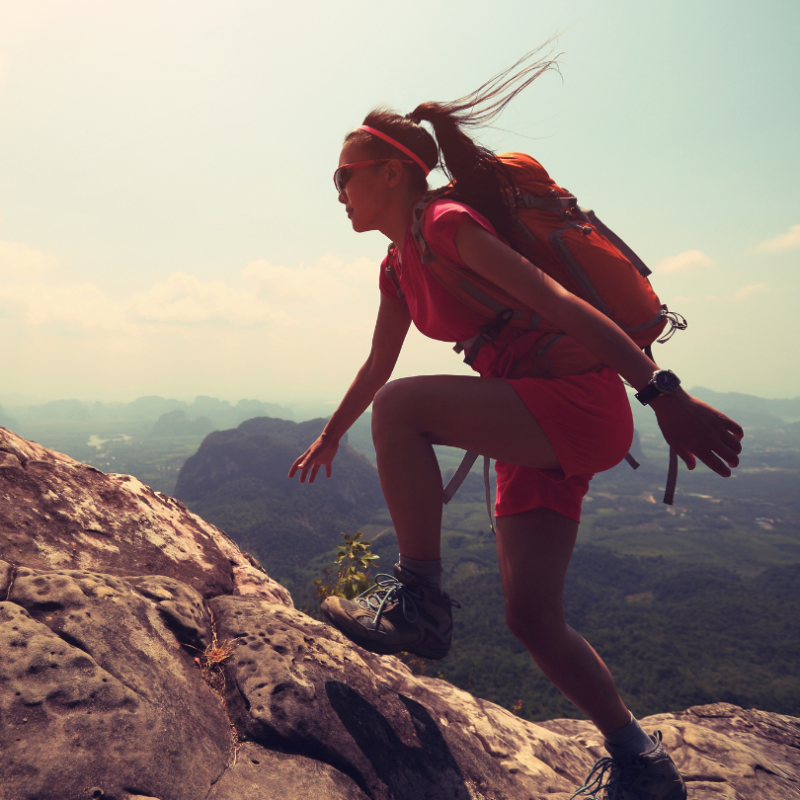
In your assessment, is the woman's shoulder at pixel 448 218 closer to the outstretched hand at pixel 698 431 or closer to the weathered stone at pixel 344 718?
the outstretched hand at pixel 698 431

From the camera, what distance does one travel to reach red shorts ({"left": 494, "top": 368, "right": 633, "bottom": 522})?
2.32 metres

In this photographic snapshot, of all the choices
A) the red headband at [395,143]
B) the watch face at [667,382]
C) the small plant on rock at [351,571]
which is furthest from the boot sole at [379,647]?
the small plant on rock at [351,571]

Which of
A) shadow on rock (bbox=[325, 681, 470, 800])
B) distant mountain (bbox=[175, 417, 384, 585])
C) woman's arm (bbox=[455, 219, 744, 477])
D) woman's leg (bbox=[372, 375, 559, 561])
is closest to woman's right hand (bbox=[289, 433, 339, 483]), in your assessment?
woman's leg (bbox=[372, 375, 559, 561])

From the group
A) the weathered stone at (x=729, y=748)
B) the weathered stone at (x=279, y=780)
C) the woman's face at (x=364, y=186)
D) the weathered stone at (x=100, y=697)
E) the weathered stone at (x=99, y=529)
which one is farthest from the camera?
the weathered stone at (x=729, y=748)

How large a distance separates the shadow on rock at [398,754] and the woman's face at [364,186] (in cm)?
259

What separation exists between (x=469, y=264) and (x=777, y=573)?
134912 millimetres

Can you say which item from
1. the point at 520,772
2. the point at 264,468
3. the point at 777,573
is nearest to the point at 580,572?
the point at 777,573

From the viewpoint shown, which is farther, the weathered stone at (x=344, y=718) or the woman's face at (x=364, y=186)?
the woman's face at (x=364, y=186)

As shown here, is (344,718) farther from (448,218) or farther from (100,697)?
(448,218)

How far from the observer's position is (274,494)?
135 m

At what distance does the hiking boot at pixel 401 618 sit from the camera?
254 centimetres

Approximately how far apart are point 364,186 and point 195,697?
2.72m

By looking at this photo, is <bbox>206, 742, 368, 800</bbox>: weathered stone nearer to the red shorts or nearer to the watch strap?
the red shorts

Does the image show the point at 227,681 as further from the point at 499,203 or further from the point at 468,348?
the point at 499,203
